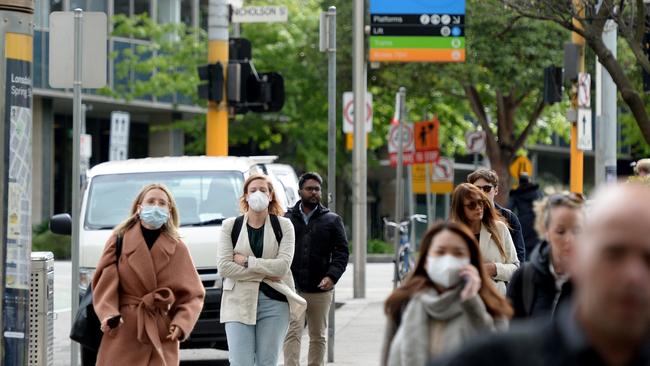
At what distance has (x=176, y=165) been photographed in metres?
15.4

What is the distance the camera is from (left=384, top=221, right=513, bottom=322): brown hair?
223 inches

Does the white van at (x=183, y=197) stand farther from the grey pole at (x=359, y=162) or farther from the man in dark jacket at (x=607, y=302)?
the man in dark jacket at (x=607, y=302)

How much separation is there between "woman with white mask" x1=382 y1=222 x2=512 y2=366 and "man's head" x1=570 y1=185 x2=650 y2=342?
2816 millimetres

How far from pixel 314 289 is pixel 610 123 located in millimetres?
11035

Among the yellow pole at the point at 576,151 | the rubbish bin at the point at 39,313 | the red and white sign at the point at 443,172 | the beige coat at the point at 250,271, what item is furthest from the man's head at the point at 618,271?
the red and white sign at the point at 443,172

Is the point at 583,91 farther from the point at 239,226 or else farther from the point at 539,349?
the point at 539,349

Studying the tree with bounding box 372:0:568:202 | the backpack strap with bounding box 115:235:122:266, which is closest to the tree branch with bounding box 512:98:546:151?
the tree with bounding box 372:0:568:202

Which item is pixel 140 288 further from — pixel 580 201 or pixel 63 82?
pixel 580 201

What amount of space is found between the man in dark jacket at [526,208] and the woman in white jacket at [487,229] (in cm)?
793

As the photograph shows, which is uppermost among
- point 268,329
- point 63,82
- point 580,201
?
point 63,82

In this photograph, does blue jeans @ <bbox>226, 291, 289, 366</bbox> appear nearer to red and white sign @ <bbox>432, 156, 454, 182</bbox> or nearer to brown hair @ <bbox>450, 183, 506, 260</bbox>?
brown hair @ <bbox>450, 183, 506, 260</bbox>

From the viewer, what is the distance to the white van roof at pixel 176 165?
15273mm

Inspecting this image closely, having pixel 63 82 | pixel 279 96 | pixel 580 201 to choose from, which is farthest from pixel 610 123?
pixel 580 201

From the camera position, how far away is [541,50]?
34500 mm
